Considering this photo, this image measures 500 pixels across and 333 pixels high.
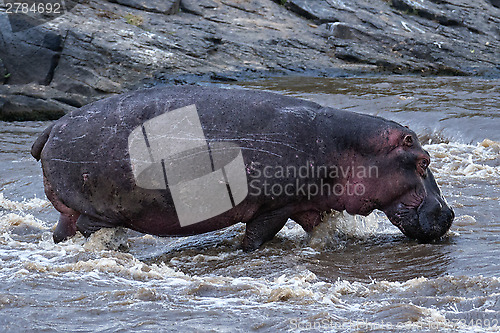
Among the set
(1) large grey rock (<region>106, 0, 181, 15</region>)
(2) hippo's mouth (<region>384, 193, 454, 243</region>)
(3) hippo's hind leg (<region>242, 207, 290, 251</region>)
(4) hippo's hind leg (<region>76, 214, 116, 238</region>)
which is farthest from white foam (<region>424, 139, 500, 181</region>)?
(1) large grey rock (<region>106, 0, 181, 15</region>)

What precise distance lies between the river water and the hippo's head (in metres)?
0.18

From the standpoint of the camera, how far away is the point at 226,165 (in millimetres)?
5602

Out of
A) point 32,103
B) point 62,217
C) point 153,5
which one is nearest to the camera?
point 62,217

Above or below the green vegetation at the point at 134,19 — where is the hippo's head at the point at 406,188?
above

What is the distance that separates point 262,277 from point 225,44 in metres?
13.3

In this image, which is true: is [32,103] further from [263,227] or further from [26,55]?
[263,227]

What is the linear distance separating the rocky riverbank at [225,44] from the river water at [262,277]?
7.40 meters

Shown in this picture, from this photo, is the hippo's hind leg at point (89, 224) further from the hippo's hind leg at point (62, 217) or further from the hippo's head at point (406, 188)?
the hippo's head at point (406, 188)

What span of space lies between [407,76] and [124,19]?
23.4 ft

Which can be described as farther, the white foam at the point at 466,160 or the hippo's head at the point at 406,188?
the white foam at the point at 466,160

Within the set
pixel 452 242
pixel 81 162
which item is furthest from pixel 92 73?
pixel 452 242

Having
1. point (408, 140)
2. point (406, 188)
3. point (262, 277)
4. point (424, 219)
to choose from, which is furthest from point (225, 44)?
point (262, 277)

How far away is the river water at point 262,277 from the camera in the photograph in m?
4.05

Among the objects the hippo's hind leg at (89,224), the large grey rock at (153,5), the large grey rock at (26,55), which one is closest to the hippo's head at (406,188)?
the hippo's hind leg at (89,224)
